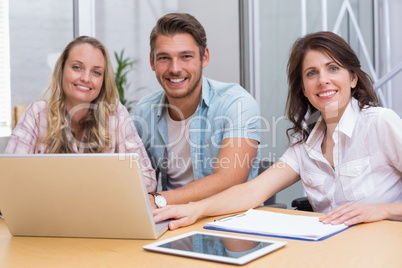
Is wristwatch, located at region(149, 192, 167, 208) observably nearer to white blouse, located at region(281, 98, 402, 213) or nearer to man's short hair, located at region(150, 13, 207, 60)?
white blouse, located at region(281, 98, 402, 213)

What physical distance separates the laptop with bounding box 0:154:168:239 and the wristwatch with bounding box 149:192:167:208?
361mm

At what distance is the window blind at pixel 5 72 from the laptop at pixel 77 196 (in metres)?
2.14

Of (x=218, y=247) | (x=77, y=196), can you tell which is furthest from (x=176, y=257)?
(x=77, y=196)

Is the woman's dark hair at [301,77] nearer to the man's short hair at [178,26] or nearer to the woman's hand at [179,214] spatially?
the man's short hair at [178,26]

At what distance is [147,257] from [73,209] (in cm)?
28

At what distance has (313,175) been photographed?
71.4 inches

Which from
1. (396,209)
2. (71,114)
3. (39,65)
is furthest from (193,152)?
(39,65)

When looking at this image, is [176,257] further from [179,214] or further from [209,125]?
[209,125]

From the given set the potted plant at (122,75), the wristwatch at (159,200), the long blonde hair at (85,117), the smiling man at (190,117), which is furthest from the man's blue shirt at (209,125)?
the potted plant at (122,75)

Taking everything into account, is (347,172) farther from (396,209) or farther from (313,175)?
(396,209)

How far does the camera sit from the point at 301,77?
1972 millimetres

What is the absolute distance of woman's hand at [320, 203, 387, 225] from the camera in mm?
1322

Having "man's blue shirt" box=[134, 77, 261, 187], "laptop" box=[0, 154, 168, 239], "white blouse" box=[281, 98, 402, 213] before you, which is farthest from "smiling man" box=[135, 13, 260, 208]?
"laptop" box=[0, 154, 168, 239]

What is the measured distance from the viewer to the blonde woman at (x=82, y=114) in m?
2.15
